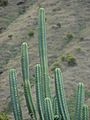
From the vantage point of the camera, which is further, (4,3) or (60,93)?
(4,3)

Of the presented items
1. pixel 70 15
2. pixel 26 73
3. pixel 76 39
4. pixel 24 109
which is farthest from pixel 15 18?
pixel 26 73

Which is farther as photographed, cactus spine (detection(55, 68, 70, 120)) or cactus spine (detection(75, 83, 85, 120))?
cactus spine (detection(55, 68, 70, 120))

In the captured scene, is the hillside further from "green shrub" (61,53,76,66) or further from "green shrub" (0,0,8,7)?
"green shrub" (0,0,8,7)

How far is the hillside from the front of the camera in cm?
2292

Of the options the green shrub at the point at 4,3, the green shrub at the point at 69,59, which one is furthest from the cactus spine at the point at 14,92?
the green shrub at the point at 4,3

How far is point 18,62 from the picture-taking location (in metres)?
26.4

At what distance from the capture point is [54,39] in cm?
2825

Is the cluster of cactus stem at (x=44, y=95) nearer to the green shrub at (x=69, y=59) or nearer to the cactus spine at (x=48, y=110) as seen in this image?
the cactus spine at (x=48, y=110)

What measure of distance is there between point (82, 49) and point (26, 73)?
43.4 feet

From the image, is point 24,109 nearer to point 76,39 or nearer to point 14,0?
point 76,39

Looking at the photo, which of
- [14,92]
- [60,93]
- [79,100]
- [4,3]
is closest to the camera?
[79,100]

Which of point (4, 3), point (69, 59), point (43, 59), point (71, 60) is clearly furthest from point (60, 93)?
point (4, 3)

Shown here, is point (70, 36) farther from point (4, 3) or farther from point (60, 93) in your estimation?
point (60, 93)

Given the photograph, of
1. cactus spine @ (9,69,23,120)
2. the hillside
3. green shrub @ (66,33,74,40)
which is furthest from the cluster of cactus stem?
green shrub @ (66,33,74,40)
